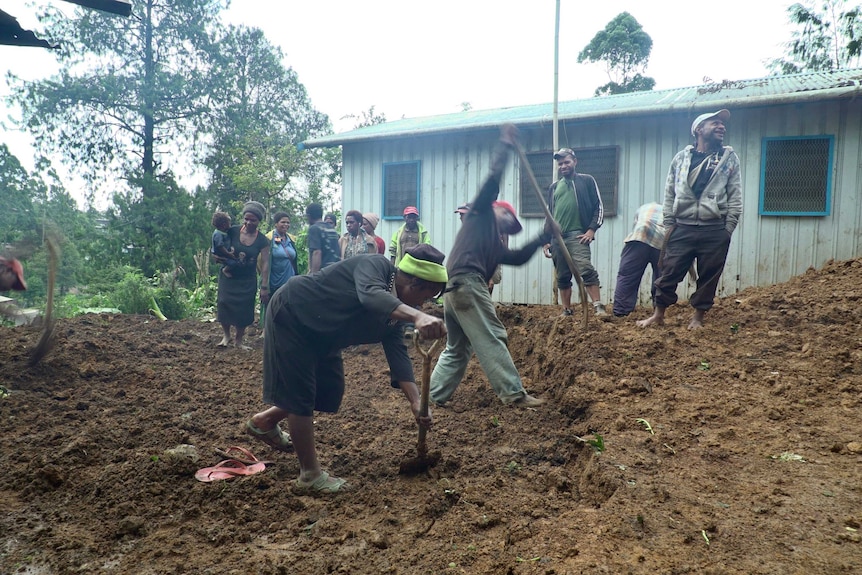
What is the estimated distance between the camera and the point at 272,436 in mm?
4039

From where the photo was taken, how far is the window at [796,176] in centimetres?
852

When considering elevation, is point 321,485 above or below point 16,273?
below

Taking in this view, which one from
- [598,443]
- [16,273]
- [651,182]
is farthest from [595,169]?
[16,273]

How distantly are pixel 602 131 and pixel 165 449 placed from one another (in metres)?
7.71

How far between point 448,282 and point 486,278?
298mm

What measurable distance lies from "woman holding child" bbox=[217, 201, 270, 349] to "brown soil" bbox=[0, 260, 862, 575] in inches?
63.0

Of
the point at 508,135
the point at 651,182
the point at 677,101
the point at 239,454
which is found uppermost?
the point at 677,101

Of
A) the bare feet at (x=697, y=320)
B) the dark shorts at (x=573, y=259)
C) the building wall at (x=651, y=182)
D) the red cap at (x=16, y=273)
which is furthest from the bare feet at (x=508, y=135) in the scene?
the building wall at (x=651, y=182)

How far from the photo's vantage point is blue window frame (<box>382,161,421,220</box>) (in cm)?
1153

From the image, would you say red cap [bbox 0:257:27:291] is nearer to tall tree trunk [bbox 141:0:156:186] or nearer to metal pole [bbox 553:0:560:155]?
metal pole [bbox 553:0:560:155]

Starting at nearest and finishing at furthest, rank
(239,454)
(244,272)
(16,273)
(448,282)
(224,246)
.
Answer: (16,273) → (239,454) → (448,282) → (224,246) → (244,272)

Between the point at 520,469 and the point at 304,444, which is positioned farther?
the point at 520,469

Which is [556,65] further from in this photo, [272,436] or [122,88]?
[122,88]

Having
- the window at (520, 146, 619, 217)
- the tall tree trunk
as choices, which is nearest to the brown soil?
the window at (520, 146, 619, 217)
